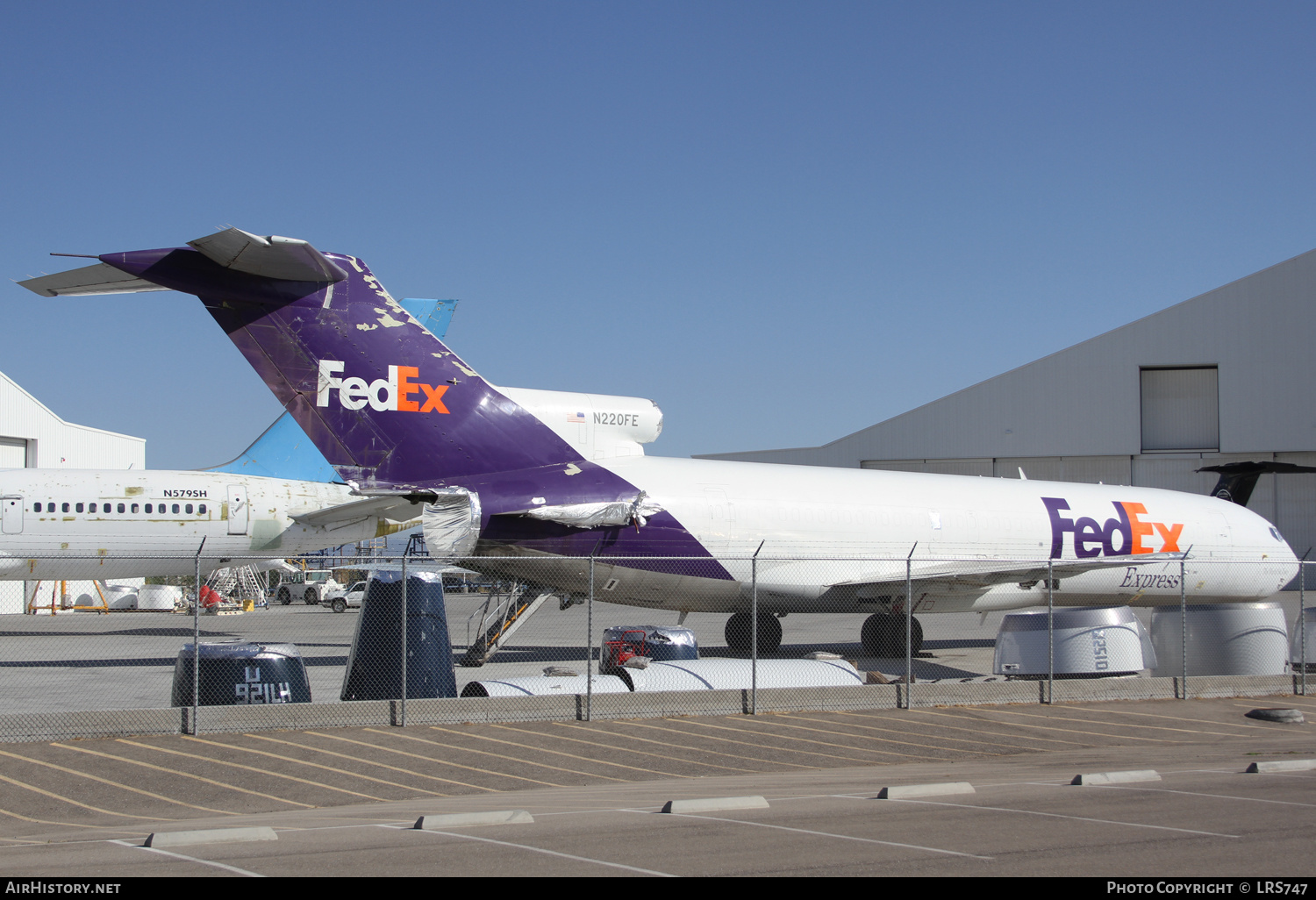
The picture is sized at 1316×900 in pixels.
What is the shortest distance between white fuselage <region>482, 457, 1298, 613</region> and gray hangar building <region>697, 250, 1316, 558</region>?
25.0 m

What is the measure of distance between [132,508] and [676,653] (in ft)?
57.9

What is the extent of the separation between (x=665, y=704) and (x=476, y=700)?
2.45m

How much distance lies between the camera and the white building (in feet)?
140

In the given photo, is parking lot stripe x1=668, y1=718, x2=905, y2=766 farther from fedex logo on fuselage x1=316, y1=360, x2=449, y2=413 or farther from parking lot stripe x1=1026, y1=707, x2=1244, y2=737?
fedex logo on fuselage x1=316, y1=360, x2=449, y2=413

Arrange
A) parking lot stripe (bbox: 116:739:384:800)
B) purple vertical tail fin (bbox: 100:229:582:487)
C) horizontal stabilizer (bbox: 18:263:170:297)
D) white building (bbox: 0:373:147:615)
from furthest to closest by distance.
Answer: white building (bbox: 0:373:147:615), purple vertical tail fin (bbox: 100:229:582:487), horizontal stabilizer (bbox: 18:263:170:297), parking lot stripe (bbox: 116:739:384:800)

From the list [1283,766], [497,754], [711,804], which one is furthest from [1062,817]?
[497,754]

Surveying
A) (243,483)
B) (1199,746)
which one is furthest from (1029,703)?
(243,483)

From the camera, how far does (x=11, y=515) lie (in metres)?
27.7

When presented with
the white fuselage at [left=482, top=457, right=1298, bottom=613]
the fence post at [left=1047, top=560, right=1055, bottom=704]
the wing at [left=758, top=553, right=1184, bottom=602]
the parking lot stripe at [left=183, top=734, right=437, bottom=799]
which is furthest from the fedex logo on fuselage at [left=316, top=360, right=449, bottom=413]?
the fence post at [left=1047, top=560, right=1055, bottom=704]

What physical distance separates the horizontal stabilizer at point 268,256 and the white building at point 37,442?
30237 millimetres

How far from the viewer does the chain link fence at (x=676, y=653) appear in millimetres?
13406

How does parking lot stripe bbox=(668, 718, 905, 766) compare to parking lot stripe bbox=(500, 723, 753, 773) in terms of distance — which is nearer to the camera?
parking lot stripe bbox=(500, 723, 753, 773)

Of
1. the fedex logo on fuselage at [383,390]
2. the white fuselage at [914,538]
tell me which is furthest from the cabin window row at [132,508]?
the white fuselage at [914,538]
